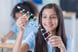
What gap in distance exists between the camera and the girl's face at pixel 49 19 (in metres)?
0.75

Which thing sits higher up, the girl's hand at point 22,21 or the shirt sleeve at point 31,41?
the girl's hand at point 22,21

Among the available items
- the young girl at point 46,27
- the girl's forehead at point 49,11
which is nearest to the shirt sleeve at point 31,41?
the young girl at point 46,27

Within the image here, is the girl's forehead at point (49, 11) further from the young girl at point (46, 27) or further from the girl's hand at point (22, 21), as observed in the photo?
the girl's hand at point (22, 21)

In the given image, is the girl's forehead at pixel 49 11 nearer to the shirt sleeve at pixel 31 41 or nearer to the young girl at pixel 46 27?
the young girl at pixel 46 27

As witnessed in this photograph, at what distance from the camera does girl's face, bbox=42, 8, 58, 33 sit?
75 centimetres

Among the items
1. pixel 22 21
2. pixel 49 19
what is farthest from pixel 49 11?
pixel 22 21

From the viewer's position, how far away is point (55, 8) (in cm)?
78

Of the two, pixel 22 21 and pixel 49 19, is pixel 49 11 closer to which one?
pixel 49 19

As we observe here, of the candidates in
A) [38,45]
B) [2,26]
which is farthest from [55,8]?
[2,26]

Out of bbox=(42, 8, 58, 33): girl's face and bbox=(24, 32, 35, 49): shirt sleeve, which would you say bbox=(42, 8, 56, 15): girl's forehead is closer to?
bbox=(42, 8, 58, 33): girl's face

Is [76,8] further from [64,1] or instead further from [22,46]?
[22,46]

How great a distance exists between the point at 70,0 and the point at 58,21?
4.45 ft

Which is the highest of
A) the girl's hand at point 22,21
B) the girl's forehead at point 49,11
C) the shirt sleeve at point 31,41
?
the girl's forehead at point 49,11

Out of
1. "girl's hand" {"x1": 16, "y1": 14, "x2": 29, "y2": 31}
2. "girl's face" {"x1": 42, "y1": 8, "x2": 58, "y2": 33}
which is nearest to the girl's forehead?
"girl's face" {"x1": 42, "y1": 8, "x2": 58, "y2": 33}
